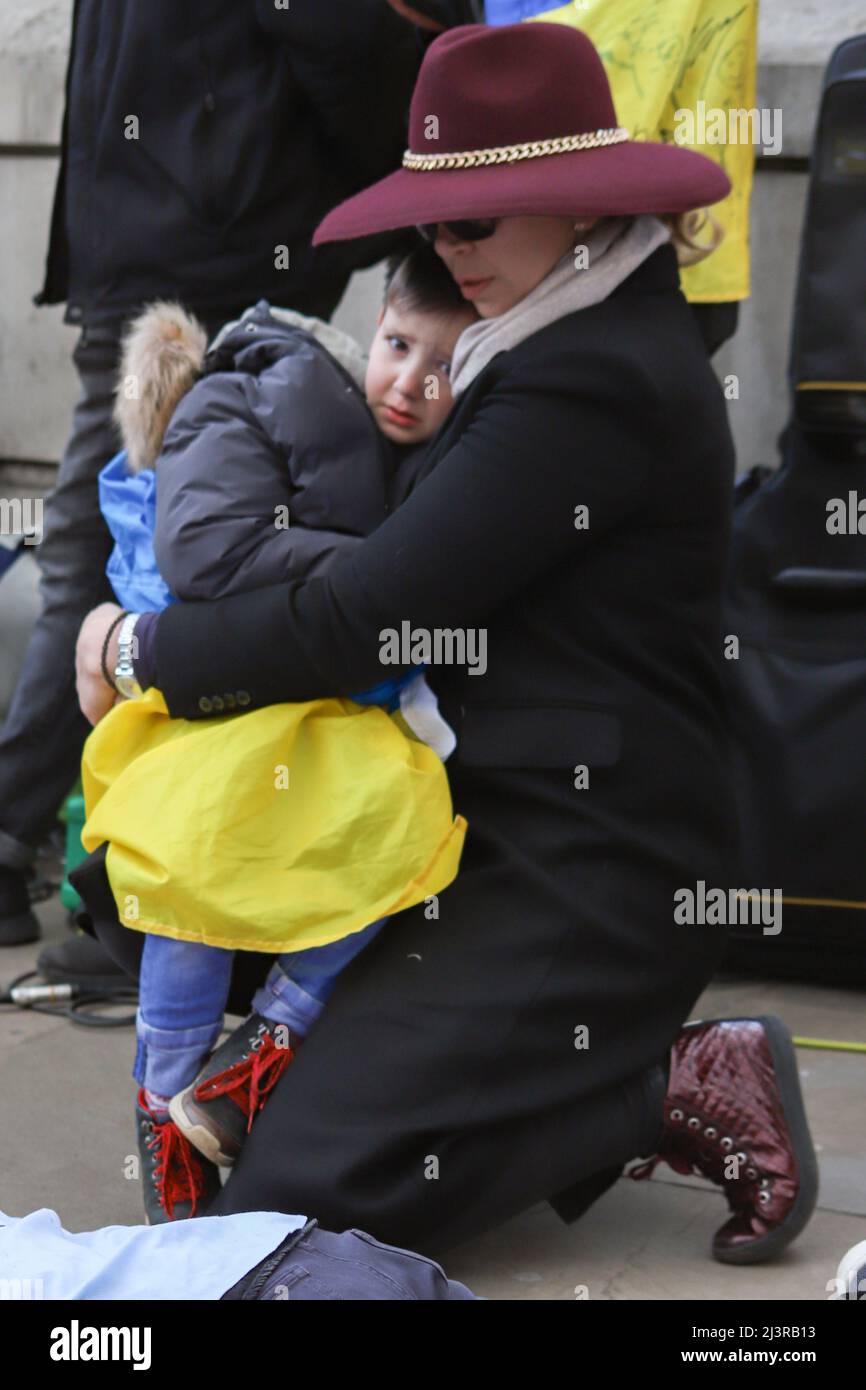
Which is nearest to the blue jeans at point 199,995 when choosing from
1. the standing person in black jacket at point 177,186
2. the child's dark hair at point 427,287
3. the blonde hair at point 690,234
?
the child's dark hair at point 427,287

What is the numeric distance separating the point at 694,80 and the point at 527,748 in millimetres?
1530

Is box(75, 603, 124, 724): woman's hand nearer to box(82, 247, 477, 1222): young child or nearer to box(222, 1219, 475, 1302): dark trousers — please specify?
box(82, 247, 477, 1222): young child

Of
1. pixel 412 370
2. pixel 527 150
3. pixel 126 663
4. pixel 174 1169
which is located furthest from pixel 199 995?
pixel 527 150

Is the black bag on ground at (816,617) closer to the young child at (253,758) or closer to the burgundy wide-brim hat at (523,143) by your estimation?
the young child at (253,758)

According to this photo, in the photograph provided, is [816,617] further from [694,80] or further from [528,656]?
[528,656]

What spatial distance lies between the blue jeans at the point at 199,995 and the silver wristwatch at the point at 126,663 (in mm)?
321

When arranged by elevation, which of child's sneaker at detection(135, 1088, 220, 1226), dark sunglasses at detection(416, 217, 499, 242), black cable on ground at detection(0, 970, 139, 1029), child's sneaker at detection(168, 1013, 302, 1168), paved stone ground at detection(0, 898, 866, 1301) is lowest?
black cable on ground at detection(0, 970, 139, 1029)

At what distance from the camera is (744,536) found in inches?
146

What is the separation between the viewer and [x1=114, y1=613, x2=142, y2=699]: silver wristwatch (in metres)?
2.56

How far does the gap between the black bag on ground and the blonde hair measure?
1.13 meters

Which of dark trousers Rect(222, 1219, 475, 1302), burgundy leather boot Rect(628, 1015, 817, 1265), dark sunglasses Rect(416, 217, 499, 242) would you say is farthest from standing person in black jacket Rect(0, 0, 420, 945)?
dark trousers Rect(222, 1219, 475, 1302)

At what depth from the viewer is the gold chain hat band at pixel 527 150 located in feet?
7.82

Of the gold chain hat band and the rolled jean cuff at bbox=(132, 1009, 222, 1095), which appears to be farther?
the rolled jean cuff at bbox=(132, 1009, 222, 1095)
